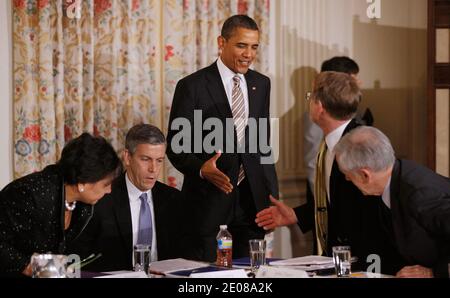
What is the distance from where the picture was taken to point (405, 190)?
311 centimetres

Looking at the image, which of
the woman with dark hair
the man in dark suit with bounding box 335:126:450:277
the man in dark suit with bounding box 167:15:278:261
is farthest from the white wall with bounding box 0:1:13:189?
the man in dark suit with bounding box 335:126:450:277

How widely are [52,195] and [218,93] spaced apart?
139 cm

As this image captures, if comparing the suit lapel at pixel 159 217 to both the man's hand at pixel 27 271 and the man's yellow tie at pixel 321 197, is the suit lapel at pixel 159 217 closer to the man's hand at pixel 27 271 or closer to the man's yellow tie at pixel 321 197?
the man's yellow tie at pixel 321 197

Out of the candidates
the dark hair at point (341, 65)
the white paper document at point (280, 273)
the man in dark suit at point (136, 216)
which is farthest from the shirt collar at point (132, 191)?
the dark hair at point (341, 65)

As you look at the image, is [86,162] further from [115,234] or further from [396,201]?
[396,201]

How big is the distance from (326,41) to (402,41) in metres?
0.53

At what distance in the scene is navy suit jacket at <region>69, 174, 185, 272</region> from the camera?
12.2 feet

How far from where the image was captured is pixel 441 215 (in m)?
3.00

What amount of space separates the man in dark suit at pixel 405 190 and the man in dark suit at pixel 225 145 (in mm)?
1081

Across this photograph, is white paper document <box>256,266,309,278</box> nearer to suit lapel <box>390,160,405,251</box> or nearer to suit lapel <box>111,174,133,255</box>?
suit lapel <box>390,160,405,251</box>

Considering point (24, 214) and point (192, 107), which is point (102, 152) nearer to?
point (24, 214)

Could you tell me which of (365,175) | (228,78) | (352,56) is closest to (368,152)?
(365,175)
